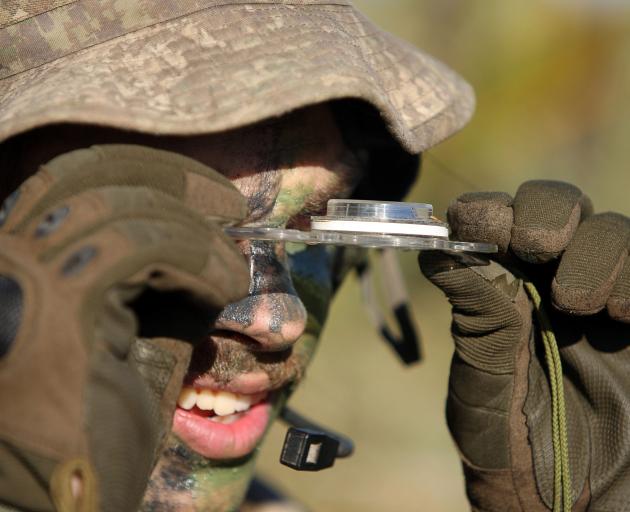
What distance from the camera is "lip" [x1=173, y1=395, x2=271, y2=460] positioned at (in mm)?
1565

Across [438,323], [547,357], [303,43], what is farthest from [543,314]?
[438,323]

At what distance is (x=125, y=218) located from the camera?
0.99 metres

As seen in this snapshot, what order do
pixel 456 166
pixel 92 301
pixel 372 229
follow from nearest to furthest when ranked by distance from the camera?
pixel 92 301
pixel 372 229
pixel 456 166

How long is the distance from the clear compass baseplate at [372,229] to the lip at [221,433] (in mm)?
453

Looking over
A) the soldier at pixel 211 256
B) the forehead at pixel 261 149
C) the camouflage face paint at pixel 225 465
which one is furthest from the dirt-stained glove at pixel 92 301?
the camouflage face paint at pixel 225 465

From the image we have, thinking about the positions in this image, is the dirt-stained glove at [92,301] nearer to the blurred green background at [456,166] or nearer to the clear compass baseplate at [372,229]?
the clear compass baseplate at [372,229]

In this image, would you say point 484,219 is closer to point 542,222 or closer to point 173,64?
point 542,222

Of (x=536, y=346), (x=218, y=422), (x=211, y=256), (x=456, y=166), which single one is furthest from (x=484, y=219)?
(x=456, y=166)

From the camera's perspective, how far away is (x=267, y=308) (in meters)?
1.45

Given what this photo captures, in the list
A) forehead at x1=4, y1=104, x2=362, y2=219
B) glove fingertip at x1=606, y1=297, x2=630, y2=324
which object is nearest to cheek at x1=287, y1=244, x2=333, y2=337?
forehead at x1=4, y1=104, x2=362, y2=219

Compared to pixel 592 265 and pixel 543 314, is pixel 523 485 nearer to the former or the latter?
pixel 543 314

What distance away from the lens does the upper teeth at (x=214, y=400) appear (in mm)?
1553

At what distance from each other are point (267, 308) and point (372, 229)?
271mm

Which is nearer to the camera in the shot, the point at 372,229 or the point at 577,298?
the point at 372,229
